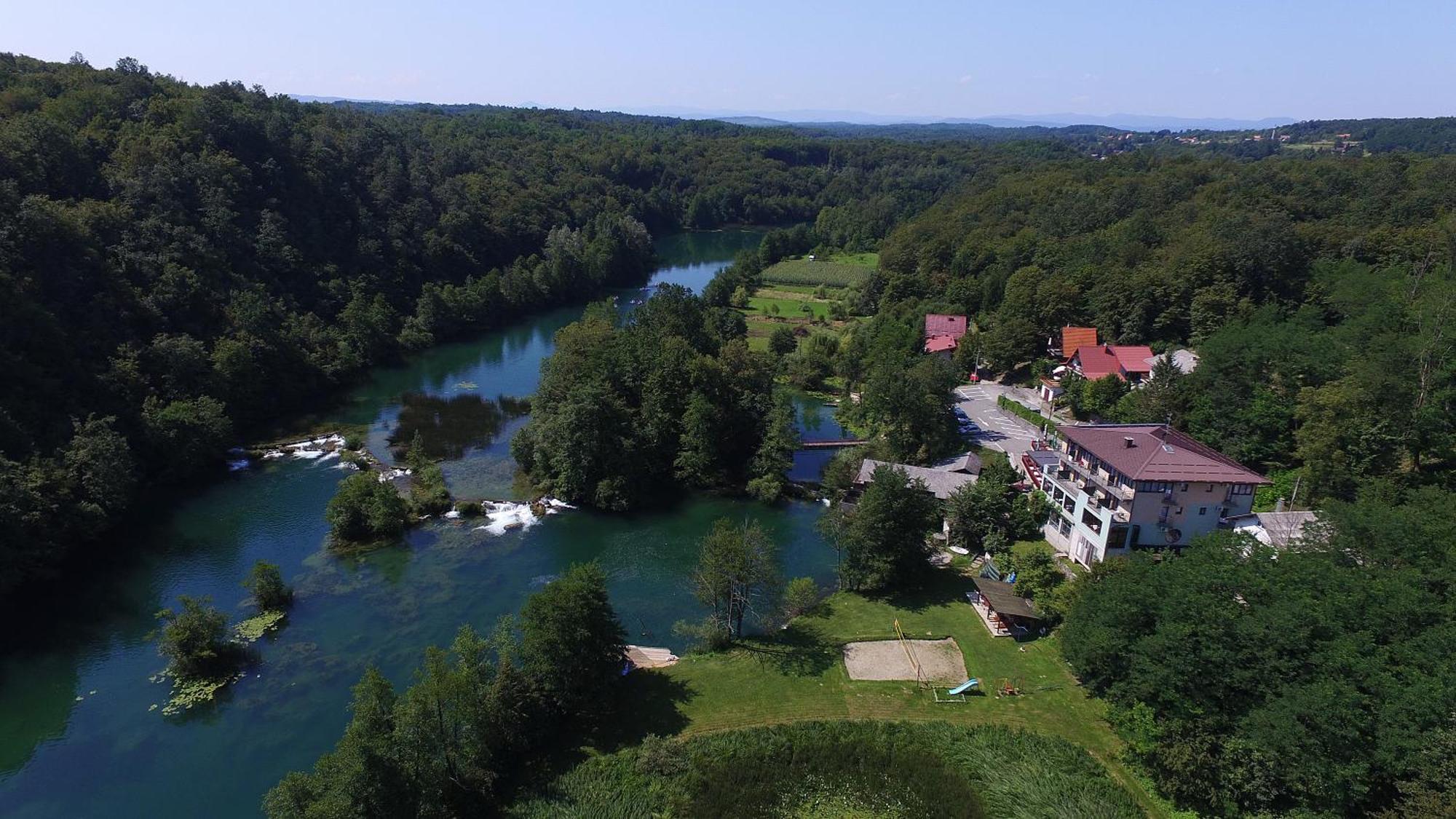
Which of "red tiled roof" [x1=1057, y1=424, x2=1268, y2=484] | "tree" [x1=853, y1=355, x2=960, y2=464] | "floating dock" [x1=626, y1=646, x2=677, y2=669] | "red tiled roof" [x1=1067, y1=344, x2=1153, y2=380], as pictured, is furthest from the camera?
"red tiled roof" [x1=1067, y1=344, x2=1153, y2=380]

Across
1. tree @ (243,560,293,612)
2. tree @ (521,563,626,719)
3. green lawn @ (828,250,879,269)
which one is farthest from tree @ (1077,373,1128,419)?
green lawn @ (828,250,879,269)

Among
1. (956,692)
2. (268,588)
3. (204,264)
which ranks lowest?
(956,692)

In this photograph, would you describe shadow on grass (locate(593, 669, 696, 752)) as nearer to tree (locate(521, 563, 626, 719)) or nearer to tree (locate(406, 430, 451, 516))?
tree (locate(521, 563, 626, 719))

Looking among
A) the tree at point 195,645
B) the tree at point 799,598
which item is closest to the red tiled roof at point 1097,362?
the tree at point 799,598

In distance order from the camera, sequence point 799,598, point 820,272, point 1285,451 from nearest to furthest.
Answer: point 799,598, point 1285,451, point 820,272

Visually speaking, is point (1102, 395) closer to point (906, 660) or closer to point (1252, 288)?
point (1252, 288)

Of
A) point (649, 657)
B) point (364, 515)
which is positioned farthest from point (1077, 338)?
point (364, 515)

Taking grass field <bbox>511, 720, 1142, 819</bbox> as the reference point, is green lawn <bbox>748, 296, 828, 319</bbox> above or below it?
above

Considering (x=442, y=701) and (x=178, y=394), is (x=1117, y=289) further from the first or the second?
(x=178, y=394)

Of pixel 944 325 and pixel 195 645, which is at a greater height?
pixel 944 325
